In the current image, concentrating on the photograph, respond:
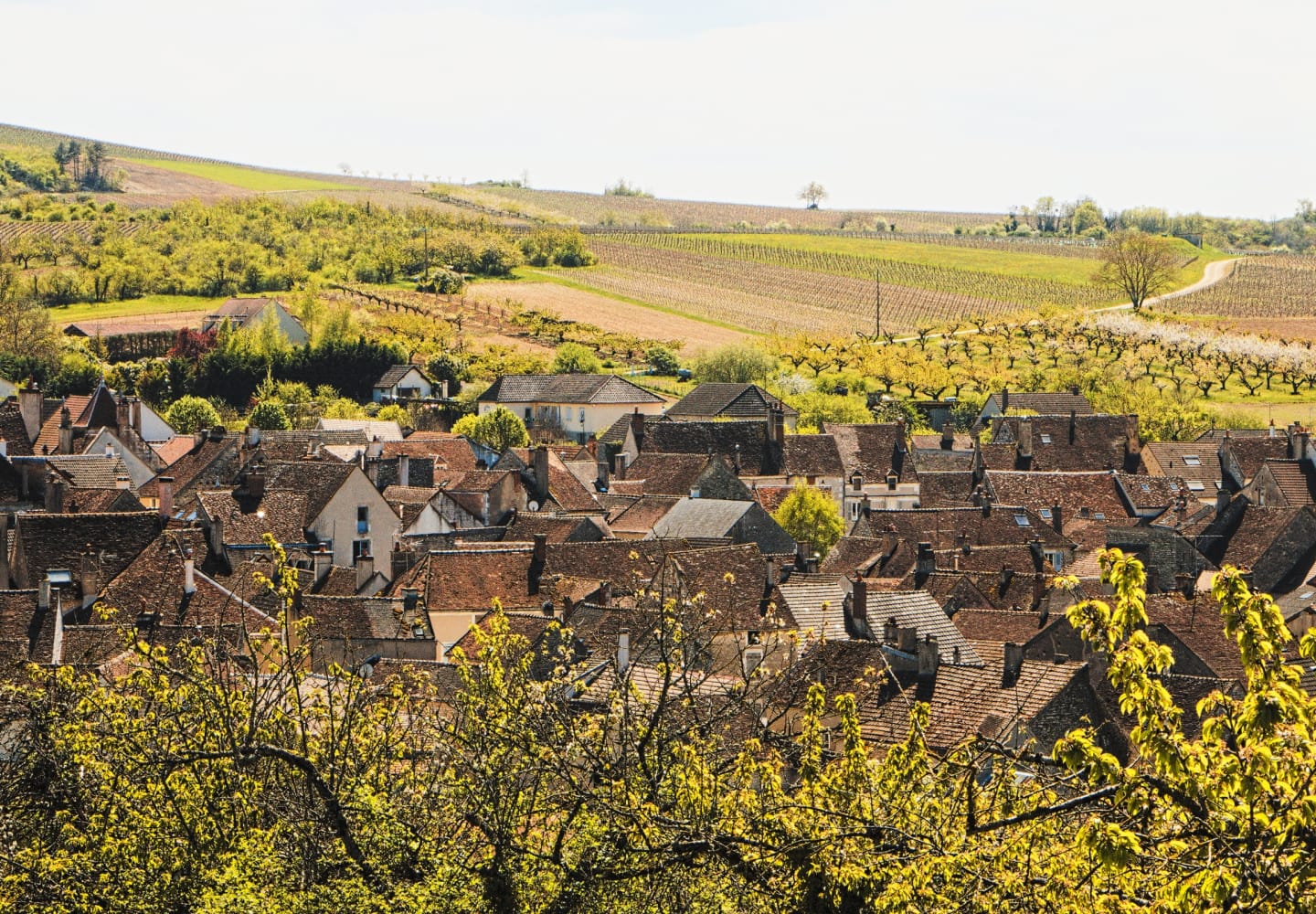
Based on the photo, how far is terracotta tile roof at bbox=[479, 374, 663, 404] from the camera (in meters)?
98.9

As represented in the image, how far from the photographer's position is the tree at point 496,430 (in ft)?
294

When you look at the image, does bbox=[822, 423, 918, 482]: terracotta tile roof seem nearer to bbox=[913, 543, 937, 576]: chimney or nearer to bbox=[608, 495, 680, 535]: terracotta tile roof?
bbox=[608, 495, 680, 535]: terracotta tile roof

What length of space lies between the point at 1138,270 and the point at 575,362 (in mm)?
67736

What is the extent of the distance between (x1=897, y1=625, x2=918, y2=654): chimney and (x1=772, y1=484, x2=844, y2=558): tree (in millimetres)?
28381

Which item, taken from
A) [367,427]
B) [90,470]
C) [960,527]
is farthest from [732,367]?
[90,470]

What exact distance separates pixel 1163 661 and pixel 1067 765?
0.81 metres

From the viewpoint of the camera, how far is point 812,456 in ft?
246

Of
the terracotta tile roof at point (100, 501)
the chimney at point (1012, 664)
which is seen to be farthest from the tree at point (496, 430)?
the chimney at point (1012, 664)

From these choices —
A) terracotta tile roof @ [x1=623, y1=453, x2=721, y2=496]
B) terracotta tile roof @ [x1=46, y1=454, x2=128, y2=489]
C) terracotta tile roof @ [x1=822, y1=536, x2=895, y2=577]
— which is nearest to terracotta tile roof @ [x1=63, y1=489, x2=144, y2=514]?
terracotta tile roof @ [x1=46, y1=454, x2=128, y2=489]

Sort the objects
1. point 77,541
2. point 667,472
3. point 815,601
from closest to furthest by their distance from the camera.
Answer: point 815,601
point 77,541
point 667,472

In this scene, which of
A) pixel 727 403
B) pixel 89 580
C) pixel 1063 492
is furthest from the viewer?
pixel 727 403

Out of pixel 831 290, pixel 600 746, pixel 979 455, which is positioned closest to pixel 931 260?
pixel 831 290

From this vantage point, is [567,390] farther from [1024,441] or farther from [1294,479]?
[1294,479]

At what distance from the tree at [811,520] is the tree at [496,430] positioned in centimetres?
2784
